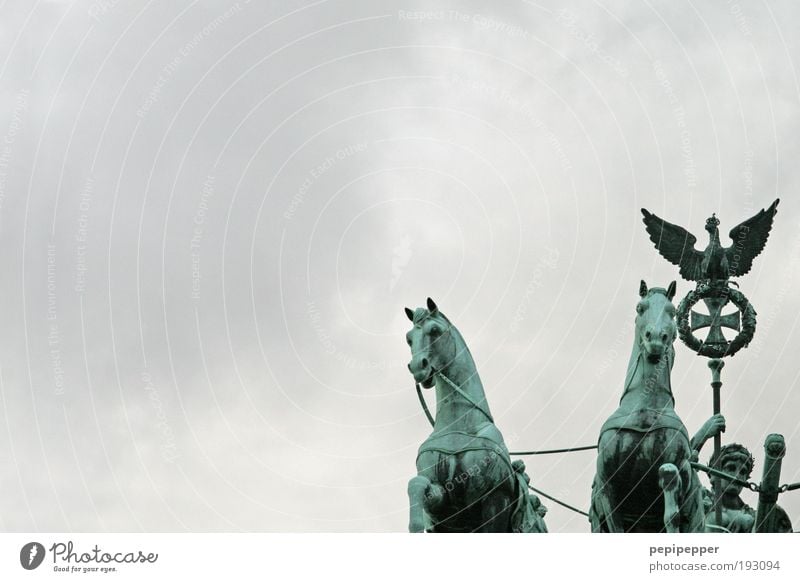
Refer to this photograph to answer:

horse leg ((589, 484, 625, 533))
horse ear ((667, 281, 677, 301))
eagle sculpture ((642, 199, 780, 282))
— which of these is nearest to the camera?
horse leg ((589, 484, 625, 533))

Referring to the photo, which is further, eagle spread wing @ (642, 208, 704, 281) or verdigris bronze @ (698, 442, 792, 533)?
eagle spread wing @ (642, 208, 704, 281)

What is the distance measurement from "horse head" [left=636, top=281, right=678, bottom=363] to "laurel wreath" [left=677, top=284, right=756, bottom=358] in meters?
4.11

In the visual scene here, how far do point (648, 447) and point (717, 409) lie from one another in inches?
169

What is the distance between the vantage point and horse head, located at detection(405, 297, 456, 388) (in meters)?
28.9

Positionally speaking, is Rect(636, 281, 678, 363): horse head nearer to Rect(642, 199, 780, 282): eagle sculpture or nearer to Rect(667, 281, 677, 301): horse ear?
Rect(667, 281, 677, 301): horse ear

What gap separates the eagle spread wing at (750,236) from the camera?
3397 cm

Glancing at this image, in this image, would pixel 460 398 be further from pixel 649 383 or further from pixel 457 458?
pixel 649 383

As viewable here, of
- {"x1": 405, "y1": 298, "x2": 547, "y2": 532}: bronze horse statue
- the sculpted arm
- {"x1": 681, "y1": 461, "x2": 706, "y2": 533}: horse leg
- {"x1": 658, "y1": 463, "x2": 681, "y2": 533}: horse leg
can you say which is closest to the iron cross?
the sculpted arm

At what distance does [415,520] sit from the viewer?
27844mm
